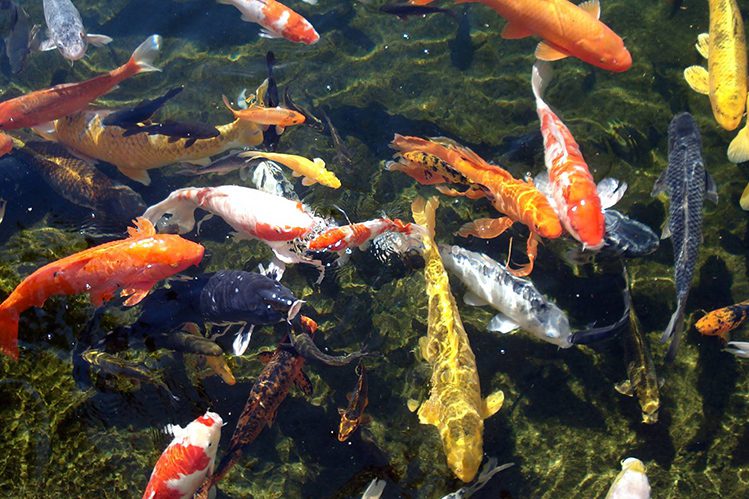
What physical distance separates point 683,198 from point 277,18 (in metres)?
4.63

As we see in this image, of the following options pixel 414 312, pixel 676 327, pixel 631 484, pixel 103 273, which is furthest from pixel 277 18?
pixel 631 484

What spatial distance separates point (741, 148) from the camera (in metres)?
5.23

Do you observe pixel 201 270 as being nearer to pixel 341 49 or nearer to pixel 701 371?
pixel 341 49

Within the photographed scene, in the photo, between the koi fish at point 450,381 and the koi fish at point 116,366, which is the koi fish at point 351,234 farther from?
the koi fish at point 116,366

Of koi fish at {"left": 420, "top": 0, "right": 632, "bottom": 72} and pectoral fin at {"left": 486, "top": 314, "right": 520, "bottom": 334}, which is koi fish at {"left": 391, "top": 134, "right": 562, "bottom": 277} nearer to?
pectoral fin at {"left": 486, "top": 314, "right": 520, "bottom": 334}

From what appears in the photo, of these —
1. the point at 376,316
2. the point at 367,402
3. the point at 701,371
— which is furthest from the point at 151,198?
the point at 701,371

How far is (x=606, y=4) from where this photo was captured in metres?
6.84

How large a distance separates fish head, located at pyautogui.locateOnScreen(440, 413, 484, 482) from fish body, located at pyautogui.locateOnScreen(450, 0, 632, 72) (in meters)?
3.55

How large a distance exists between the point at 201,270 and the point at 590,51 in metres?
4.44

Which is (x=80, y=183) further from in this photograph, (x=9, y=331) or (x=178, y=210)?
(x=9, y=331)

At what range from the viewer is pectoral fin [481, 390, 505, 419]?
472 cm

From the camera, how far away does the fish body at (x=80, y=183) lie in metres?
5.77

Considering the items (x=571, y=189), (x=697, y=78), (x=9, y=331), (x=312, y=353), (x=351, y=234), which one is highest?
A: (x=697, y=78)

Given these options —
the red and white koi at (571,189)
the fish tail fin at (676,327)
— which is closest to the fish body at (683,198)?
the fish tail fin at (676,327)
